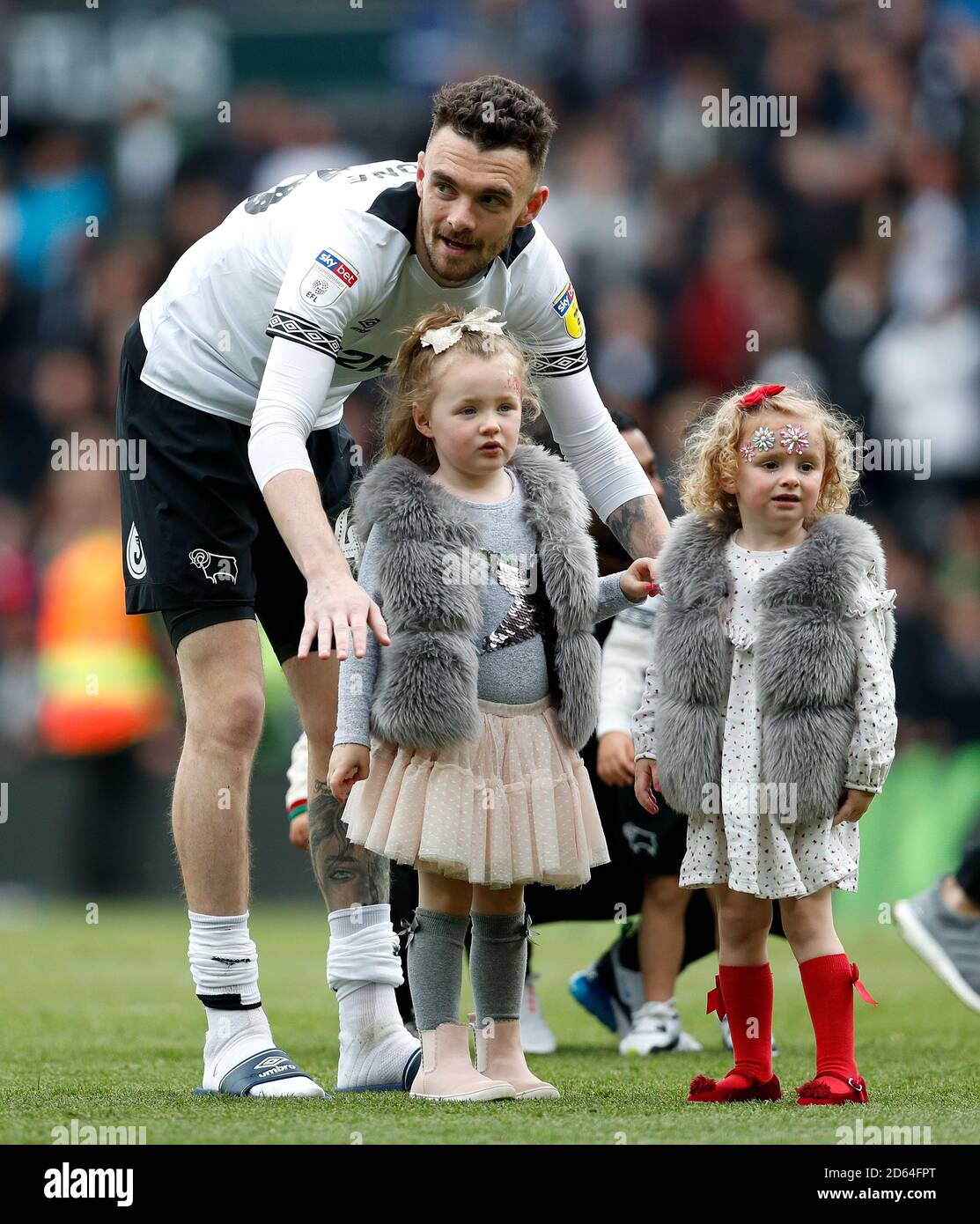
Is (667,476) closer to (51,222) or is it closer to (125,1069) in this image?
(125,1069)

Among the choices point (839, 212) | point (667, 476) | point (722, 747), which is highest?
point (839, 212)

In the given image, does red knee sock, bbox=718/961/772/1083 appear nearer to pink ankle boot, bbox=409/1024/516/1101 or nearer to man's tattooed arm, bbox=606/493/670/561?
pink ankle boot, bbox=409/1024/516/1101

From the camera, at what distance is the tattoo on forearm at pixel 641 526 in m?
3.86

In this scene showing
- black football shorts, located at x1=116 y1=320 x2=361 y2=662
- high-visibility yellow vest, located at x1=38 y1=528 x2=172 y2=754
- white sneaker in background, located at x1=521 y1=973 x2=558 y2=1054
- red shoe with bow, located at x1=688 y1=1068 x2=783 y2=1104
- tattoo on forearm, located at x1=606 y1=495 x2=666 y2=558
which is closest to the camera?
red shoe with bow, located at x1=688 y1=1068 x2=783 y2=1104

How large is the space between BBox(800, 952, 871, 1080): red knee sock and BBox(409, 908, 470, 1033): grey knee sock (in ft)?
2.17

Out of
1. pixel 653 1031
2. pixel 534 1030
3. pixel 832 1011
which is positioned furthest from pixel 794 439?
pixel 534 1030

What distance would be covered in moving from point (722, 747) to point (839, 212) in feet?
24.0

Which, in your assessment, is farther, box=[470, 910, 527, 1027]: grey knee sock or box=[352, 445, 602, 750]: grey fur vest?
box=[470, 910, 527, 1027]: grey knee sock

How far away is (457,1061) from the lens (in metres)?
3.42

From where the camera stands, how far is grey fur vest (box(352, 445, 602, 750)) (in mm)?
3328

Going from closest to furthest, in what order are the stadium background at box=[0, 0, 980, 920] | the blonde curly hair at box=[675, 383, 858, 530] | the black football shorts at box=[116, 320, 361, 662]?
the blonde curly hair at box=[675, 383, 858, 530], the black football shorts at box=[116, 320, 361, 662], the stadium background at box=[0, 0, 980, 920]

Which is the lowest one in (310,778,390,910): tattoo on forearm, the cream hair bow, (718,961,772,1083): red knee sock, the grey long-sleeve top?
(718,961,772,1083): red knee sock

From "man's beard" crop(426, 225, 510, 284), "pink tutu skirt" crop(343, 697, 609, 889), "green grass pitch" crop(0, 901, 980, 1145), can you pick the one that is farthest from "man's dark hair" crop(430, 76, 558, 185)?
"green grass pitch" crop(0, 901, 980, 1145)
